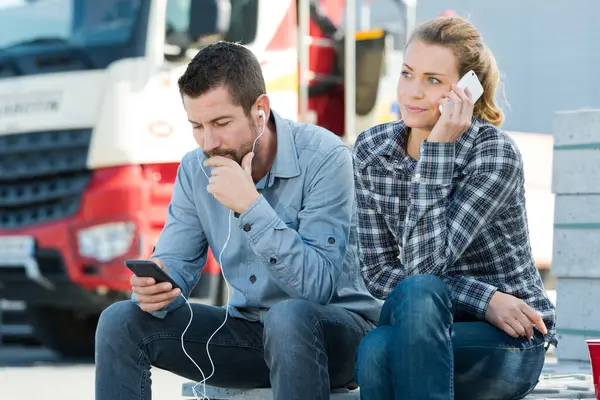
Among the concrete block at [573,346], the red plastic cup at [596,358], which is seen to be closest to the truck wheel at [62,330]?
the concrete block at [573,346]

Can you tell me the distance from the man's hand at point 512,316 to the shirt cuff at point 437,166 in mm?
359

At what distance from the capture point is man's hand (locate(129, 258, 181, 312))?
3.45 m

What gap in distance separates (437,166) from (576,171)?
1450mm

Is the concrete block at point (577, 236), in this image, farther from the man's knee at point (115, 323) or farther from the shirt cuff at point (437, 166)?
the man's knee at point (115, 323)

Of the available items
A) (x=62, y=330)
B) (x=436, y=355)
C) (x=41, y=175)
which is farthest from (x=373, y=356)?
(x=62, y=330)

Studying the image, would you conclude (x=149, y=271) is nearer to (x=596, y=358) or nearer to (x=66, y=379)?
(x=596, y=358)

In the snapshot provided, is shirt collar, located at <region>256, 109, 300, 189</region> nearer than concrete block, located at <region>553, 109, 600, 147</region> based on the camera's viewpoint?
Yes

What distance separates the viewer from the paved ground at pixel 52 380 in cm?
668

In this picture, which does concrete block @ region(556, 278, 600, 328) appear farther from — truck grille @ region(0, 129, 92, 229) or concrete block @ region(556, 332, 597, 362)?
truck grille @ region(0, 129, 92, 229)

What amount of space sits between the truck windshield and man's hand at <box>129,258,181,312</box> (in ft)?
14.5

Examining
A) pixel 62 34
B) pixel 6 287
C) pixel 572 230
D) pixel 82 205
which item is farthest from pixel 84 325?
pixel 572 230

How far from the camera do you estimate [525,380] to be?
3.37 meters

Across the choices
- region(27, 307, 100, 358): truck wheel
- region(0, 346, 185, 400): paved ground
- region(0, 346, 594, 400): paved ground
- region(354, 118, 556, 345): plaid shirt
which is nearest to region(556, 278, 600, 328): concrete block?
region(0, 346, 594, 400): paved ground

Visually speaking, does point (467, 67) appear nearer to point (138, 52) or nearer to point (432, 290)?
point (432, 290)
